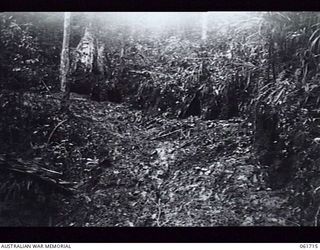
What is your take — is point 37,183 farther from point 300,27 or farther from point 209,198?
point 300,27

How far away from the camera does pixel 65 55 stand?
3.63 meters

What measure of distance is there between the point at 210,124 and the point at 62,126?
1.22 meters

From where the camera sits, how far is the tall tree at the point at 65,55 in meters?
3.61

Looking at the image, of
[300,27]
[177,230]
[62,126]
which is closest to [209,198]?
[177,230]

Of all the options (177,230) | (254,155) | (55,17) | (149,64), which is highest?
(55,17)

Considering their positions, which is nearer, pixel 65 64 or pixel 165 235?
pixel 165 235

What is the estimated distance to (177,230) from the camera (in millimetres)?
3475

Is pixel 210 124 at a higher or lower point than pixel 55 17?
lower
